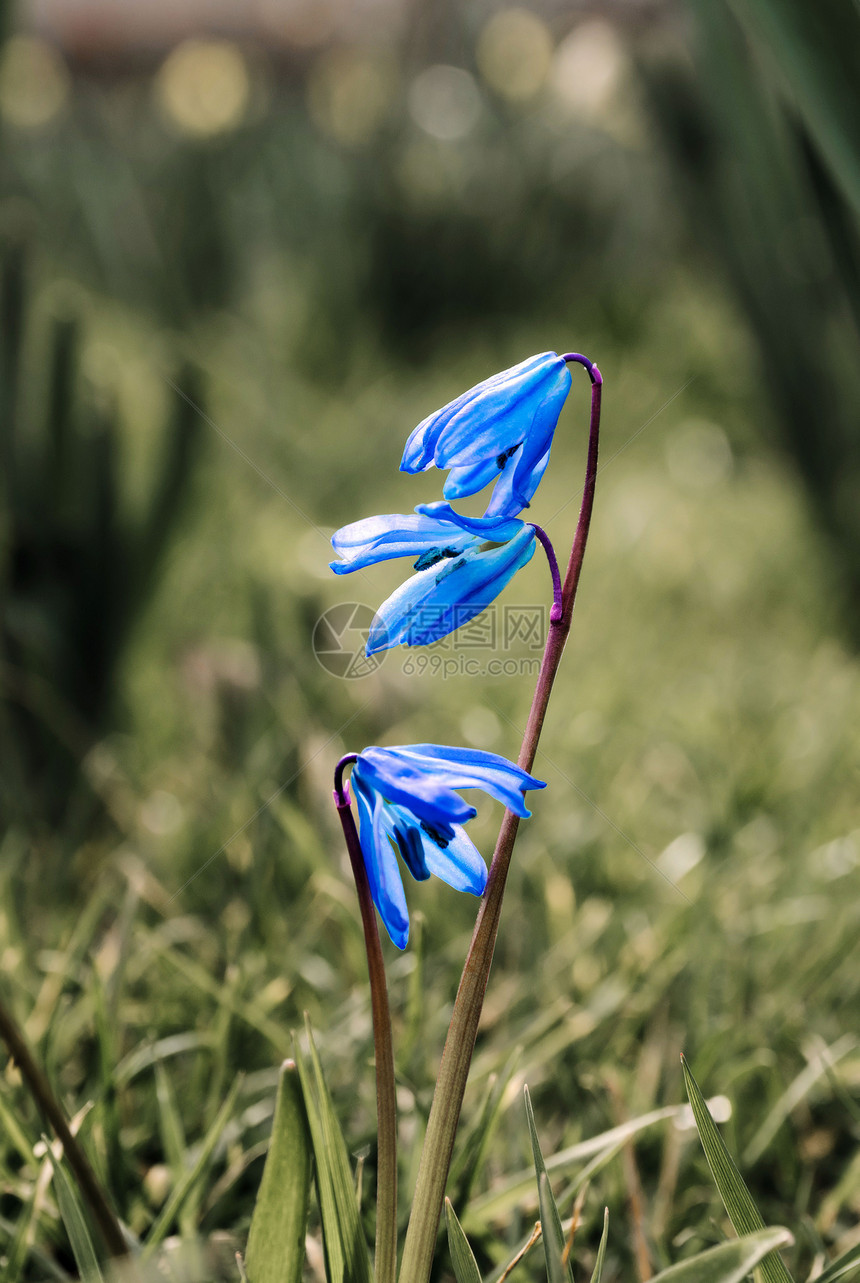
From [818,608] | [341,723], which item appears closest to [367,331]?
[818,608]

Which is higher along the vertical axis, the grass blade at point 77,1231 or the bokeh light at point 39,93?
the bokeh light at point 39,93

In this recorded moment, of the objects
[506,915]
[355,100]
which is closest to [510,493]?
[506,915]

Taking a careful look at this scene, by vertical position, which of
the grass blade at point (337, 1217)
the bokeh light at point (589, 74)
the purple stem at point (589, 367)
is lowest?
the grass blade at point (337, 1217)

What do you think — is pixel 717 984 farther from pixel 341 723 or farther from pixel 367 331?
pixel 367 331

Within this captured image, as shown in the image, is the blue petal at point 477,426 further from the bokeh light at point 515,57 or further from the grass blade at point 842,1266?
the bokeh light at point 515,57

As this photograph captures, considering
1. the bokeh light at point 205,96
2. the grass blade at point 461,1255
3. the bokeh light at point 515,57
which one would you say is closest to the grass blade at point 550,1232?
the grass blade at point 461,1255

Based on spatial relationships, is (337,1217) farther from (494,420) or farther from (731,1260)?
(494,420)

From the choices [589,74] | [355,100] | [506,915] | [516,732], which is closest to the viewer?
[506,915]
